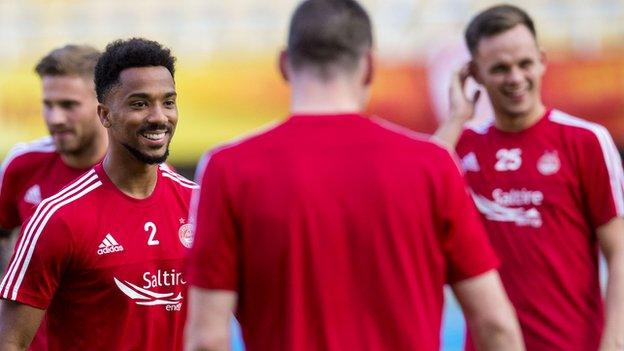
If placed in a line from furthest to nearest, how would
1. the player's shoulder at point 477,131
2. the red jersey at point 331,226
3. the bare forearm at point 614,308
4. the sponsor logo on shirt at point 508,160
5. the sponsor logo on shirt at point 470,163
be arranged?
1. the player's shoulder at point 477,131
2. the sponsor logo on shirt at point 470,163
3. the sponsor logo on shirt at point 508,160
4. the bare forearm at point 614,308
5. the red jersey at point 331,226

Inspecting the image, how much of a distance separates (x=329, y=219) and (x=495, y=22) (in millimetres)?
2695

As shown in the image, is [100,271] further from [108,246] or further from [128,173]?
[128,173]

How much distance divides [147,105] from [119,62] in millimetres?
206

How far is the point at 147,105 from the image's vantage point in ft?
15.8

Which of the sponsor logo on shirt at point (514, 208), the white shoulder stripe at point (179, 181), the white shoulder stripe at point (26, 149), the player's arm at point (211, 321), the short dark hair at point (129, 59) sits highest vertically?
the short dark hair at point (129, 59)

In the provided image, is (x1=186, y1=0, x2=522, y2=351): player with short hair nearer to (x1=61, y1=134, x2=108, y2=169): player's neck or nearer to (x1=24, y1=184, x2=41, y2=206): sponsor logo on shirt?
(x1=61, y1=134, x2=108, y2=169): player's neck

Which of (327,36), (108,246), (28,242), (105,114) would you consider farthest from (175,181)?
(327,36)

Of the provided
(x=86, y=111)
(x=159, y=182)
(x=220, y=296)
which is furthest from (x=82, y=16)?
(x=220, y=296)

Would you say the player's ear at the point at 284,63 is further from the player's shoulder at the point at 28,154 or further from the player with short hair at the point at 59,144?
the player's shoulder at the point at 28,154

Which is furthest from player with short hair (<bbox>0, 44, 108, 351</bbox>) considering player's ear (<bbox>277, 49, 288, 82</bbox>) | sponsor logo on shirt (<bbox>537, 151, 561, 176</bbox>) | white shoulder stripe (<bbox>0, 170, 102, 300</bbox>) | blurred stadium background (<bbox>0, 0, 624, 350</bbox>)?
blurred stadium background (<bbox>0, 0, 624, 350</bbox>)

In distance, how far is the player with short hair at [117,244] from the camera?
4.64 metres

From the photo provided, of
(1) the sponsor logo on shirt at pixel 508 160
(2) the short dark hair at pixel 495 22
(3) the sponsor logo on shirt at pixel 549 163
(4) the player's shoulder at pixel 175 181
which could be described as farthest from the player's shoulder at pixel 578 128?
(4) the player's shoulder at pixel 175 181

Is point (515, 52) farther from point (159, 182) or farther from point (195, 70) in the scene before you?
point (195, 70)

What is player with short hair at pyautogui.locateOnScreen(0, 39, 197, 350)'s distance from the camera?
15.2 ft
